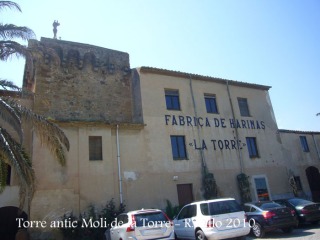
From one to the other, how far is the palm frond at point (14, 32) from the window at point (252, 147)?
1656 centimetres

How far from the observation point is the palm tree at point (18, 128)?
28.8ft

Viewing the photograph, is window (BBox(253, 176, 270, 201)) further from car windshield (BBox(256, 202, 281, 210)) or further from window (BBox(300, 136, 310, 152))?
car windshield (BBox(256, 202, 281, 210))

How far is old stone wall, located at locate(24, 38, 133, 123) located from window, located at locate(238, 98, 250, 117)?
360 inches

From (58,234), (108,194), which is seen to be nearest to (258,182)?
(108,194)

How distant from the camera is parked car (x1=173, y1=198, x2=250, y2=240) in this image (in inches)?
395

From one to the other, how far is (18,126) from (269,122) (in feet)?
64.2

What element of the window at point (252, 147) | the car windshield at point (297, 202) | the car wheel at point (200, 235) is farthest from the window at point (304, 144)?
the car wheel at point (200, 235)

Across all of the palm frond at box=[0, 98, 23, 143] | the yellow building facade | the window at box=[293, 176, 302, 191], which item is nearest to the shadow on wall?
the yellow building facade

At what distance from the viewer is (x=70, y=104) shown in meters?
17.6

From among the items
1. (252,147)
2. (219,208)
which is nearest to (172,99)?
(252,147)

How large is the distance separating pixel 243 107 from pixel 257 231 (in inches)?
500

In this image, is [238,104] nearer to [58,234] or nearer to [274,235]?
[274,235]

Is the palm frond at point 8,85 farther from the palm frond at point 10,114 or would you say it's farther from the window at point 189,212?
the window at point 189,212

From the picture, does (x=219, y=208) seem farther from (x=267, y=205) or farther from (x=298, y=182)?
(x=298, y=182)
